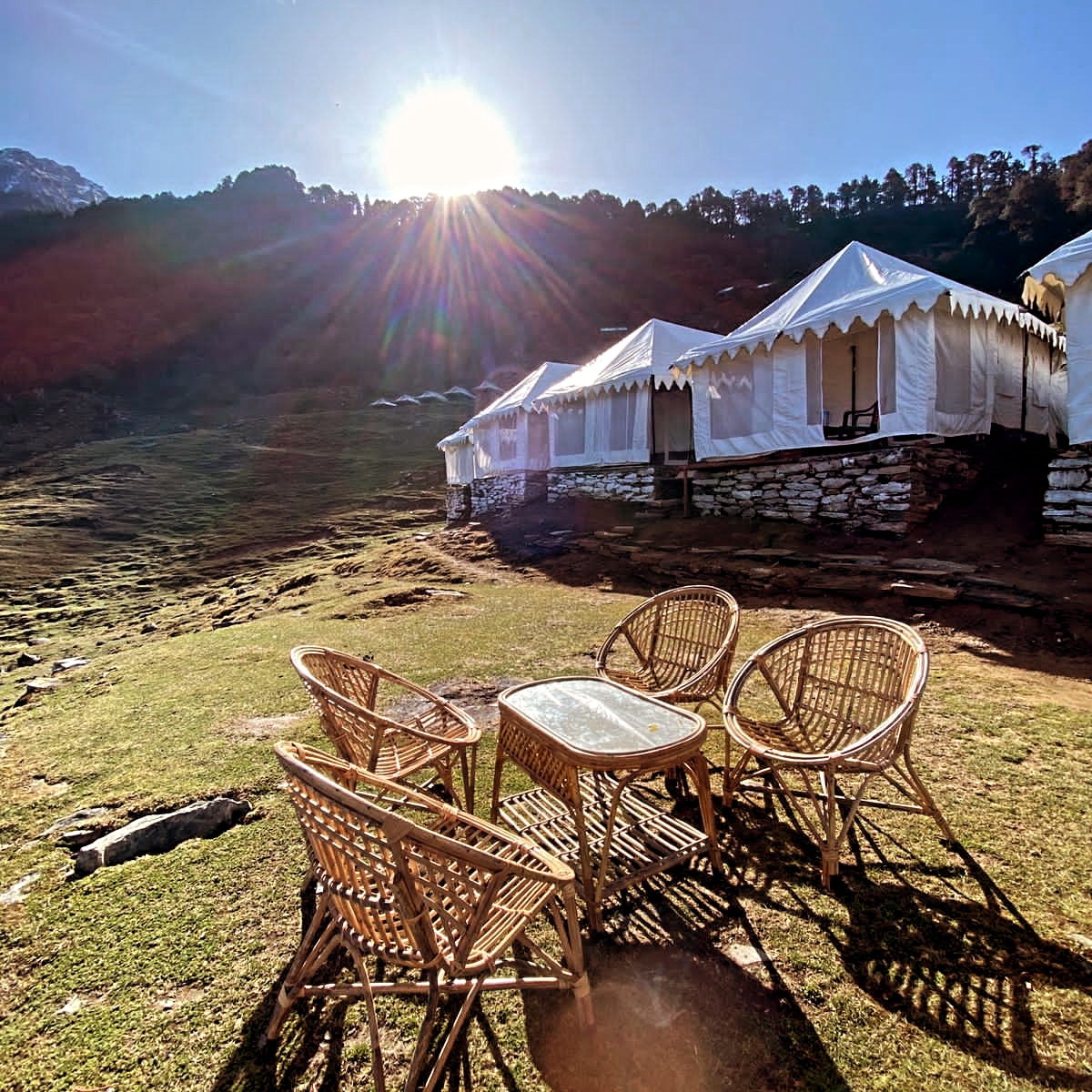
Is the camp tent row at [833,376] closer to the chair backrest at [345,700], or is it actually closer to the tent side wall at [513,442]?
the tent side wall at [513,442]

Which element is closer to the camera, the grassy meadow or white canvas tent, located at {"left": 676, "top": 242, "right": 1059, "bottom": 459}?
the grassy meadow

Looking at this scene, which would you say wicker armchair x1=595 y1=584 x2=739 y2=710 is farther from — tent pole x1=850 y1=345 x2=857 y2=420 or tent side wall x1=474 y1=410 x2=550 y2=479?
tent side wall x1=474 y1=410 x2=550 y2=479

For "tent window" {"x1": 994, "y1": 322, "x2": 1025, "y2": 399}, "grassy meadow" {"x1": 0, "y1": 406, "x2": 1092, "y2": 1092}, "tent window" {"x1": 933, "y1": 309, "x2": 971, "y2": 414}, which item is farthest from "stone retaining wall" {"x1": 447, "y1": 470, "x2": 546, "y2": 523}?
"grassy meadow" {"x1": 0, "y1": 406, "x2": 1092, "y2": 1092}

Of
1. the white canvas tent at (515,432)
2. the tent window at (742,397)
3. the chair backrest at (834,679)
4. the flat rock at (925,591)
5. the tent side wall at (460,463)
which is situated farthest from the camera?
the tent side wall at (460,463)

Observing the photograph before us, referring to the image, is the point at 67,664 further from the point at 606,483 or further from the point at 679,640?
the point at 606,483

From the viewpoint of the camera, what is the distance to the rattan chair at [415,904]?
1.21m

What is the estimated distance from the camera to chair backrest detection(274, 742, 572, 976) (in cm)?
118

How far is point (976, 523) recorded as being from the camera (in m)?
7.15

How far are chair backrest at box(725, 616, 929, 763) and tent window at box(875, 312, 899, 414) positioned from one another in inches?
Result: 270

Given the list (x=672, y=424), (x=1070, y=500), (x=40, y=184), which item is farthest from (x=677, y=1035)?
(x=40, y=184)

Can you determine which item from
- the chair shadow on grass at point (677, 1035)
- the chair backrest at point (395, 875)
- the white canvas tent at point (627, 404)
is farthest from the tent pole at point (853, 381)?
the chair backrest at point (395, 875)

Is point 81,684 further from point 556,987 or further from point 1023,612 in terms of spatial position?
point 1023,612

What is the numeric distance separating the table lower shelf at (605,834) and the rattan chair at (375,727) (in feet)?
0.93

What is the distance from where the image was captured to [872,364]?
1056 centimetres
